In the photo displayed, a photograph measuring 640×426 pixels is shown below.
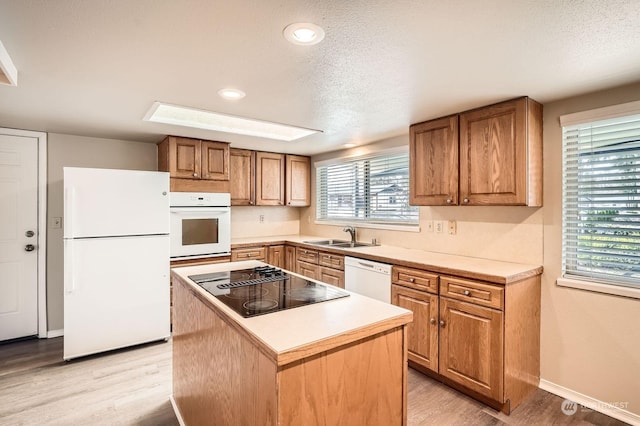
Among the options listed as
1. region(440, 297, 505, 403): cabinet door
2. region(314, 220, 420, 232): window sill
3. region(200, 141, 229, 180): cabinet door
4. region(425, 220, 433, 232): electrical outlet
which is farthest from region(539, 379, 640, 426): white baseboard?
region(200, 141, 229, 180): cabinet door

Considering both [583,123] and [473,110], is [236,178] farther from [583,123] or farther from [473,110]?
[583,123]

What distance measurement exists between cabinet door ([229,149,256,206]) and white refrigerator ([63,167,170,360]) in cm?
106

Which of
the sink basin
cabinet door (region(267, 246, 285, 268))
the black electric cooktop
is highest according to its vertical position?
the sink basin

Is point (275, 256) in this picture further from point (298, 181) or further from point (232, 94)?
point (232, 94)

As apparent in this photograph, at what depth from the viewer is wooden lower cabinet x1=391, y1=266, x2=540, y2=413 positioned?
2.14 m

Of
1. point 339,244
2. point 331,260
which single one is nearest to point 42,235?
point 331,260

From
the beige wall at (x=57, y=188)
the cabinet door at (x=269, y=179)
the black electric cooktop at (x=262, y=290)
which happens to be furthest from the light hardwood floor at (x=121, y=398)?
the cabinet door at (x=269, y=179)

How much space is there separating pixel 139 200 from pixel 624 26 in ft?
11.7

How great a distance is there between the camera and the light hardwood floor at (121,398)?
6.93 ft

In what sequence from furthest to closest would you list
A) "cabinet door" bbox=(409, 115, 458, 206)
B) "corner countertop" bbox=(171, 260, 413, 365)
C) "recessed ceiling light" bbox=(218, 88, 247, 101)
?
1. "cabinet door" bbox=(409, 115, 458, 206)
2. "recessed ceiling light" bbox=(218, 88, 247, 101)
3. "corner countertop" bbox=(171, 260, 413, 365)

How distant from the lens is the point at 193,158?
12.0ft

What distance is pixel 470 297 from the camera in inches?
90.0

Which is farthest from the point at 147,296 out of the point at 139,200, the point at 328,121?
the point at 328,121

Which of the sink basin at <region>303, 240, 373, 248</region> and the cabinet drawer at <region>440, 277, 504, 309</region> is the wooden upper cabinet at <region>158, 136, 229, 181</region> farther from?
the cabinet drawer at <region>440, 277, 504, 309</region>
